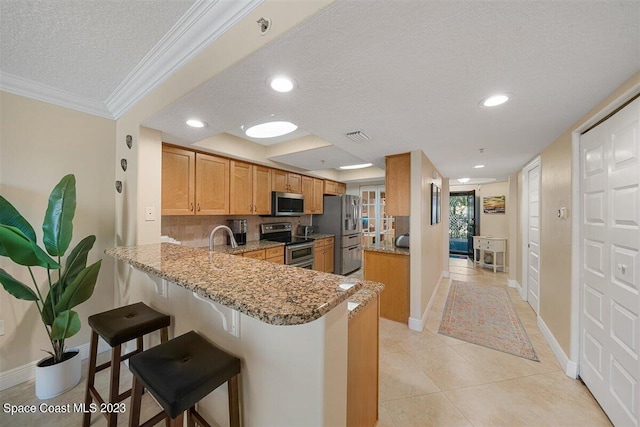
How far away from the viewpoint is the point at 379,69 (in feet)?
4.06

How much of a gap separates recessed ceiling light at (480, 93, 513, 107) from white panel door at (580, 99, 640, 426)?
0.65 m

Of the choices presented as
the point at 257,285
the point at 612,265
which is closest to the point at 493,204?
the point at 612,265

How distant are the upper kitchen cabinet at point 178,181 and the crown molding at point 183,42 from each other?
0.69 m

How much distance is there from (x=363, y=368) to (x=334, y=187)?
444 cm

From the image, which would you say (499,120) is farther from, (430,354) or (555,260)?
(430,354)

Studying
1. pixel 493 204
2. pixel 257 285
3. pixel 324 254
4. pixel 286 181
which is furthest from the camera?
pixel 493 204

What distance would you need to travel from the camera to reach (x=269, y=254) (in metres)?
3.48

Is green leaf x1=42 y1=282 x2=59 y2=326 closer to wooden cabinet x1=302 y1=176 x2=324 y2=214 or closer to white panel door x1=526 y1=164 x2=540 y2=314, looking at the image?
wooden cabinet x1=302 y1=176 x2=324 y2=214

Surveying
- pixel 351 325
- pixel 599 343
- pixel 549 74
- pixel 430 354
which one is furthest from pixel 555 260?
pixel 351 325

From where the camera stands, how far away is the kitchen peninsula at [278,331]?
30.5 inches

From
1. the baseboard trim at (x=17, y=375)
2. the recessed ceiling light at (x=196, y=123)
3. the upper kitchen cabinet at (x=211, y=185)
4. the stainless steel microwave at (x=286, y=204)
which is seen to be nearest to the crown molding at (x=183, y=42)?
the recessed ceiling light at (x=196, y=123)

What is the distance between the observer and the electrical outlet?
2090 mm

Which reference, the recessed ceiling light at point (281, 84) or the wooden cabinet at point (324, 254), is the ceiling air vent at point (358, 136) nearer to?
the recessed ceiling light at point (281, 84)

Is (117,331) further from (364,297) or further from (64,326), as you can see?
(364,297)
